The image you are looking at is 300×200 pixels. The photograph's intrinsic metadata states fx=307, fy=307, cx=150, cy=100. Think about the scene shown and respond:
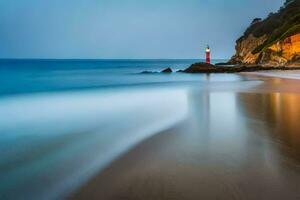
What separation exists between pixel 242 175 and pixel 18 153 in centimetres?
383

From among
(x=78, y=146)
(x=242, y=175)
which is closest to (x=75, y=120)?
(x=78, y=146)

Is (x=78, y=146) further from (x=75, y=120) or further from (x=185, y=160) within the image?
(x=75, y=120)

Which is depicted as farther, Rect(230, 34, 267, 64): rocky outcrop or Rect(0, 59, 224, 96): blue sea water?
Rect(230, 34, 267, 64): rocky outcrop

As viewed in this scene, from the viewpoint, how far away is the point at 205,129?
6668mm

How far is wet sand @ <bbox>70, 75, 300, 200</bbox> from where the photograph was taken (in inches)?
133

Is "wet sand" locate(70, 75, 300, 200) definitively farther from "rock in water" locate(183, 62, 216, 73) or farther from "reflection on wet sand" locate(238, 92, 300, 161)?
"rock in water" locate(183, 62, 216, 73)

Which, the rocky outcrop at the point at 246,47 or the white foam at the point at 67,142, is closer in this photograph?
the white foam at the point at 67,142

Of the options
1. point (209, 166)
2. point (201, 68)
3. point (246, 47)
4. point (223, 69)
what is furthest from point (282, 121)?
point (246, 47)

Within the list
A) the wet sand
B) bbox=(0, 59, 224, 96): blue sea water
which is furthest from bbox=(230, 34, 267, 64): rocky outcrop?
the wet sand

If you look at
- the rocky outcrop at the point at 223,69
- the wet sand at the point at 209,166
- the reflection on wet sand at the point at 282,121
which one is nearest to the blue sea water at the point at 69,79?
the rocky outcrop at the point at 223,69

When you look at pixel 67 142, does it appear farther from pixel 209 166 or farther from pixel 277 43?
pixel 277 43

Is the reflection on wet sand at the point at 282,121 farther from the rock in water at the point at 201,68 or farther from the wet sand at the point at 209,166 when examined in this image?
the rock in water at the point at 201,68

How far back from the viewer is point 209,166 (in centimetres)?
420

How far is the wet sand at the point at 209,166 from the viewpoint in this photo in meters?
3.37
